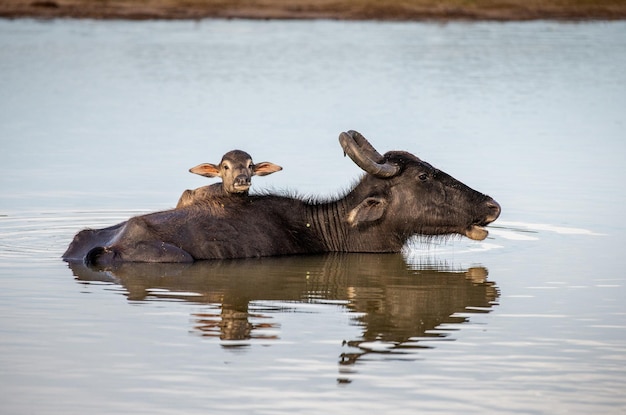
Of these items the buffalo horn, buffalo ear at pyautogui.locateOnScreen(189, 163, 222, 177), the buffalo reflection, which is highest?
the buffalo horn

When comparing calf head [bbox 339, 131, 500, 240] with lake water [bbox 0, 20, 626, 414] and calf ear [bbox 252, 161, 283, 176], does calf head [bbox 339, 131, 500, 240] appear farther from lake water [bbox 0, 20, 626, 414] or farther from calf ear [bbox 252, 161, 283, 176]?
calf ear [bbox 252, 161, 283, 176]

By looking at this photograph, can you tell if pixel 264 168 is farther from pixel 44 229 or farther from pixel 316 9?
pixel 316 9

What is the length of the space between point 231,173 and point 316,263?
1225mm

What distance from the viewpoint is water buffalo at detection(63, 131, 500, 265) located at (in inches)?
552

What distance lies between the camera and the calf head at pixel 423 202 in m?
14.7

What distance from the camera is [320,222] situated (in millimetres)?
15008

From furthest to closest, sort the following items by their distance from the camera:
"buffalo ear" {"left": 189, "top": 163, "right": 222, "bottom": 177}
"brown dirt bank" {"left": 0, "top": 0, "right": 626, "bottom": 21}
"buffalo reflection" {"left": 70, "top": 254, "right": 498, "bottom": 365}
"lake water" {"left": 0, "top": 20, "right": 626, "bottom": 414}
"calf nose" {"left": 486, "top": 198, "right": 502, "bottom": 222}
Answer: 1. "brown dirt bank" {"left": 0, "top": 0, "right": 626, "bottom": 21}
2. "calf nose" {"left": 486, "top": 198, "right": 502, "bottom": 222}
3. "buffalo ear" {"left": 189, "top": 163, "right": 222, "bottom": 177}
4. "buffalo reflection" {"left": 70, "top": 254, "right": 498, "bottom": 365}
5. "lake water" {"left": 0, "top": 20, "right": 626, "bottom": 414}

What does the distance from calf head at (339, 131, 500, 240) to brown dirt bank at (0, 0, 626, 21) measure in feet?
113

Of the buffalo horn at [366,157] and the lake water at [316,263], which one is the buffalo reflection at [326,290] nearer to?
the lake water at [316,263]

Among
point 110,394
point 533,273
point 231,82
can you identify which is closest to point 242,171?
point 533,273

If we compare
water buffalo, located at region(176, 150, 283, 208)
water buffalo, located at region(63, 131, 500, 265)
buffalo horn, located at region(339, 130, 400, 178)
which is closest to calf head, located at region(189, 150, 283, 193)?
water buffalo, located at region(176, 150, 283, 208)

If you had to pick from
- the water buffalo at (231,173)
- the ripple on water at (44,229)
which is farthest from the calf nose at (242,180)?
the ripple on water at (44,229)

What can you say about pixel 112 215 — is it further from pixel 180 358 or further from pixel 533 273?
pixel 180 358

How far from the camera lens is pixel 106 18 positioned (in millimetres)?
48594
